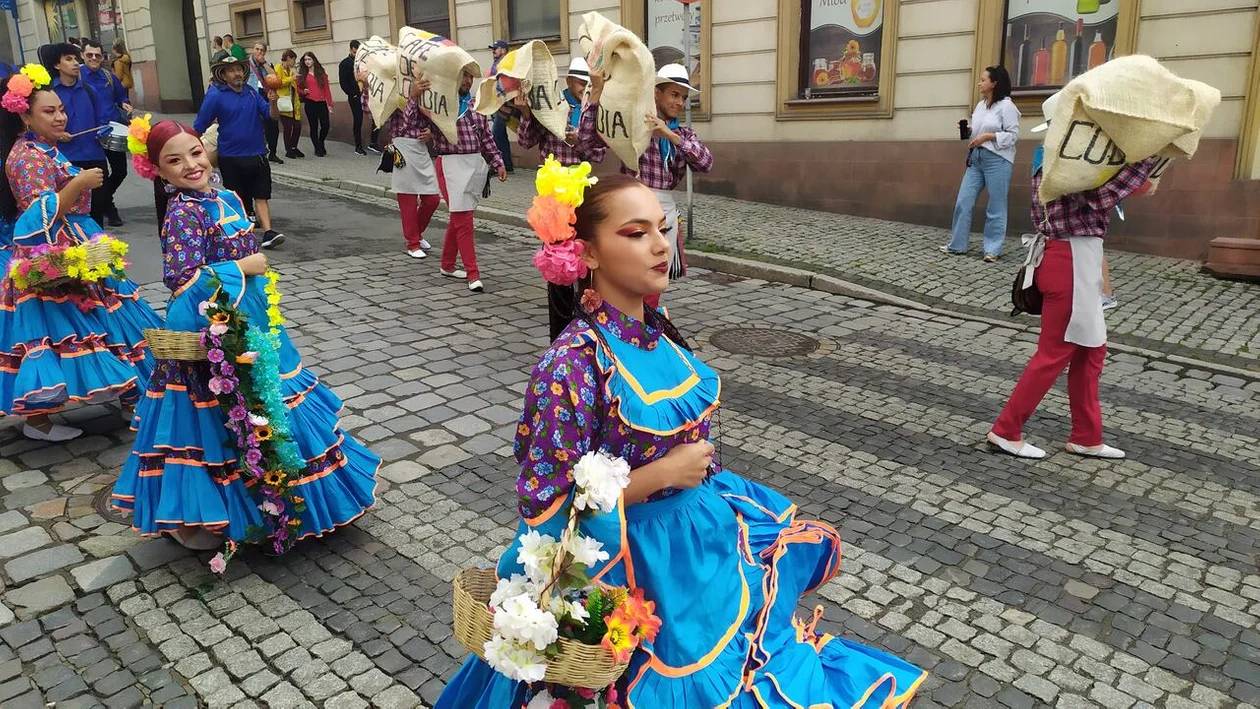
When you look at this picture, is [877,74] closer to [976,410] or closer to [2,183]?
[976,410]

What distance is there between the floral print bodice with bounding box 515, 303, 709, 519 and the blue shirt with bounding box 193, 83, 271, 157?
365 inches

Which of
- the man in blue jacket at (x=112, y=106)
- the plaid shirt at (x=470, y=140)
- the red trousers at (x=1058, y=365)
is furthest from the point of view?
the man in blue jacket at (x=112, y=106)

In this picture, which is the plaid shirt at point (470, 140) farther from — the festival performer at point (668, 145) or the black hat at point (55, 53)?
the black hat at point (55, 53)

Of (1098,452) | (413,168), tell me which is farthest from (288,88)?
(1098,452)

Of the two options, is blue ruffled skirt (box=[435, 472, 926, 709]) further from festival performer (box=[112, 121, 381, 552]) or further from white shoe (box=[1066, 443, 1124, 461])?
white shoe (box=[1066, 443, 1124, 461])

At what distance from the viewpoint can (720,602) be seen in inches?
91.0

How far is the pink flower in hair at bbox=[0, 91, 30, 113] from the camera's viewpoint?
17.2ft

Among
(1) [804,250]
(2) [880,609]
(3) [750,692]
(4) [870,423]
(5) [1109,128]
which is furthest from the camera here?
(1) [804,250]

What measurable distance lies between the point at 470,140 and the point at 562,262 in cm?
743

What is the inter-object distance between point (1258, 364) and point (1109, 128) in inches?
138

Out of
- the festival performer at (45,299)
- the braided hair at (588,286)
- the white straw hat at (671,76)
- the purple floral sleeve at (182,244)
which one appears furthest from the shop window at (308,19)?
the braided hair at (588,286)

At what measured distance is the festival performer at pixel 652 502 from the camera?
222 cm

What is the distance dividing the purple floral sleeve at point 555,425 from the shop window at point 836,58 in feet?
36.3

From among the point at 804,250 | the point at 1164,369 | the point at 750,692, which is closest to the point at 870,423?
the point at 1164,369
